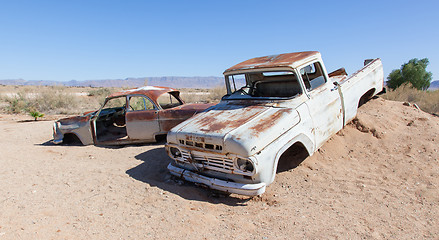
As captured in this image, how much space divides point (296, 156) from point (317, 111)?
2.76ft

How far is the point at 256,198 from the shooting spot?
148 inches

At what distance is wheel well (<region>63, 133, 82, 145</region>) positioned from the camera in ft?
24.2

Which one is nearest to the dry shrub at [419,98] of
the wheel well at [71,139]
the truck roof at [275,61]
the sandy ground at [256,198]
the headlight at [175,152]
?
the sandy ground at [256,198]

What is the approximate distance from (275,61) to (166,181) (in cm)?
267

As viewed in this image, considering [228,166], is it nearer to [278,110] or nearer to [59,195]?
[278,110]

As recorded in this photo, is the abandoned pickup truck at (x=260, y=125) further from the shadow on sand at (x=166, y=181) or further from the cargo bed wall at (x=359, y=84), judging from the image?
the shadow on sand at (x=166, y=181)

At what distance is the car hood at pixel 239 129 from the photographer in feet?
11.0

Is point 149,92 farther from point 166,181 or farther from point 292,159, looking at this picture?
point 292,159

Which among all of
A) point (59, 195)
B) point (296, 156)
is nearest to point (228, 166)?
point (296, 156)

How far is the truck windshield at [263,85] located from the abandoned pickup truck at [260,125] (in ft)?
0.06

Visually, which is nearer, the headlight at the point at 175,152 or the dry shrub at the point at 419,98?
the headlight at the point at 175,152

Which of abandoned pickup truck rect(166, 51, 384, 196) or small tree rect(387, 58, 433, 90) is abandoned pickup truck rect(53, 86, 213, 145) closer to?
abandoned pickup truck rect(166, 51, 384, 196)

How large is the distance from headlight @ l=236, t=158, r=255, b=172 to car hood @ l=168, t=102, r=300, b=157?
0.64 feet

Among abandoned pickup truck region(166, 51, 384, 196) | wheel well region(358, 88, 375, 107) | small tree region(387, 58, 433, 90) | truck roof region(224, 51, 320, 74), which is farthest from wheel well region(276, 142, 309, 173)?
small tree region(387, 58, 433, 90)
